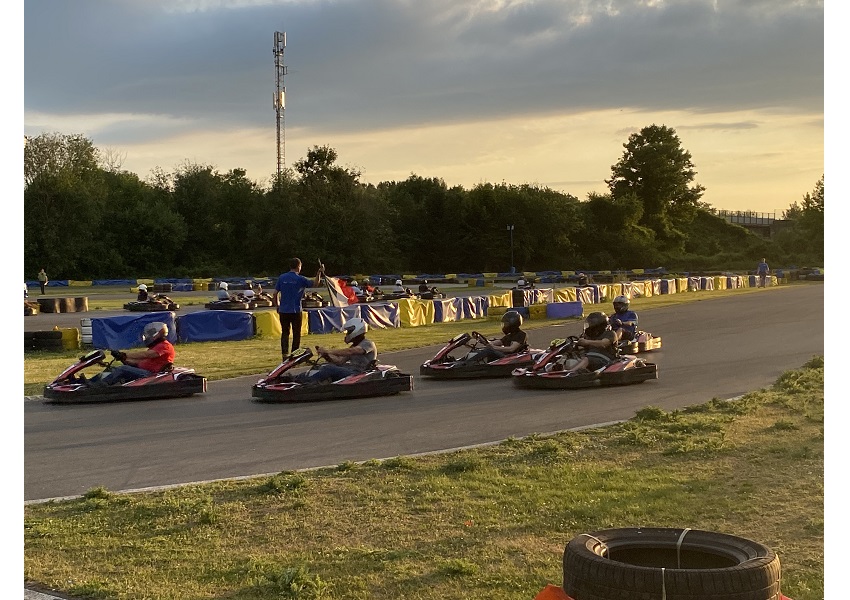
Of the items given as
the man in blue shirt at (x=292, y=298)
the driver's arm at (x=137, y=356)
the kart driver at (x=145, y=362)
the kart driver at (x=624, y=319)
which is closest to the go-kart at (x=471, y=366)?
the kart driver at (x=624, y=319)

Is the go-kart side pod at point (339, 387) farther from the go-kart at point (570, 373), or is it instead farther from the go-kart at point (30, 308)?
the go-kart at point (30, 308)

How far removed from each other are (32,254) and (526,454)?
53755 millimetres

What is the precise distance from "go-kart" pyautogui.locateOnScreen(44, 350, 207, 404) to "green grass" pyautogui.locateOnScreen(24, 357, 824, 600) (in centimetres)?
535

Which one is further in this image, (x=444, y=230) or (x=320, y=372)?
(x=444, y=230)

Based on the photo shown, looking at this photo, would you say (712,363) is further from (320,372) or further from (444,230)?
(444,230)

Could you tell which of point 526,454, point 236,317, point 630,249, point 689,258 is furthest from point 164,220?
point 526,454

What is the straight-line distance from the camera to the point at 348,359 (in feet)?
40.1

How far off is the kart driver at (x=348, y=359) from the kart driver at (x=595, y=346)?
113 inches

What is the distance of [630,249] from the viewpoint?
69.2 m

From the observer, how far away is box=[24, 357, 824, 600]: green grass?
486cm

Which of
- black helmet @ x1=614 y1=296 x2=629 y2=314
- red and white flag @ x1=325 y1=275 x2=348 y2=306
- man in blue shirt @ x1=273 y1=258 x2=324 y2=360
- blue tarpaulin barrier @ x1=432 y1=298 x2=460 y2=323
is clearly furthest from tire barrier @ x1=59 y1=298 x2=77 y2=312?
black helmet @ x1=614 y1=296 x2=629 y2=314

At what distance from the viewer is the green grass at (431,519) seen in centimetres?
486

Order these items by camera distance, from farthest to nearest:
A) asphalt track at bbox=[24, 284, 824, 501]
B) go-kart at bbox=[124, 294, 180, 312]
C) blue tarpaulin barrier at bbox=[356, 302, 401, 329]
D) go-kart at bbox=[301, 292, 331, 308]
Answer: go-kart at bbox=[301, 292, 331, 308] < go-kart at bbox=[124, 294, 180, 312] < blue tarpaulin barrier at bbox=[356, 302, 401, 329] < asphalt track at bbox=[24, 284, 824, 501]

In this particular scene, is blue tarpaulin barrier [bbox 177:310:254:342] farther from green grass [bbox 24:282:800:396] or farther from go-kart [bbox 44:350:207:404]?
go-kart [bbox 44:350:207:404]
